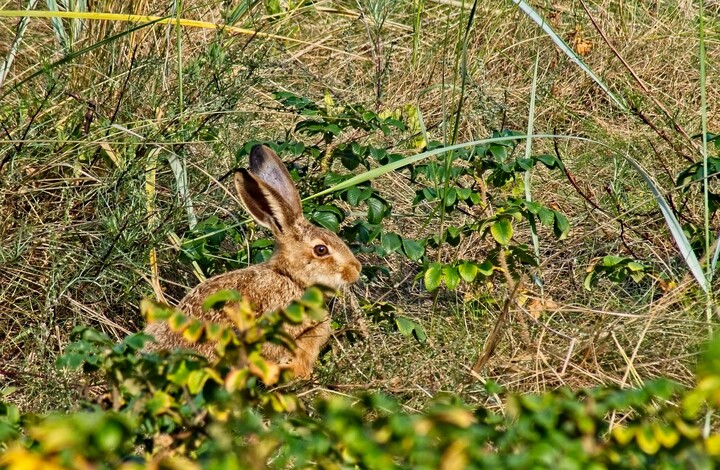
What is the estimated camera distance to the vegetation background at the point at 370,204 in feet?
13.4

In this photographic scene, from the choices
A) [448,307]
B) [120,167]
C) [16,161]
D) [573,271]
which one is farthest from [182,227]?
[573,271]

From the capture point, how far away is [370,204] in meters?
4.31

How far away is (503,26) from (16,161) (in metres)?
3.00

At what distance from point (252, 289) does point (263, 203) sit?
0.43 meters

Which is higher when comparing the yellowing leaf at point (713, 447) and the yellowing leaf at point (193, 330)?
the yellowing leaf at point (713, 447)

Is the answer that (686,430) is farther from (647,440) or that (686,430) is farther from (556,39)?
(556,39)

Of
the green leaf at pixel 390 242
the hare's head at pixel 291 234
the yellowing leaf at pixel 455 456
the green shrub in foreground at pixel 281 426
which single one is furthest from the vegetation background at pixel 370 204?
the yellowing leaf at pixel 455 456

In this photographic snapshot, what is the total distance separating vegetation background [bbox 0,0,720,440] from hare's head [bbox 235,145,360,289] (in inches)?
4.2

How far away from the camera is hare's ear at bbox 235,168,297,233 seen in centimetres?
445

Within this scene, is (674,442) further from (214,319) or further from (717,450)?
(214,319)

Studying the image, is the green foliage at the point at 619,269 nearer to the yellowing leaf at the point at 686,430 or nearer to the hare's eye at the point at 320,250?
the hare's eye at the point at 320,250

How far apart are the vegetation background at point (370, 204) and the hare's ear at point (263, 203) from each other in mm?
103

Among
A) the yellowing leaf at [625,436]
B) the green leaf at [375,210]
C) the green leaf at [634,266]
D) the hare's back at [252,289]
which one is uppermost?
the yellowing leaf at [625,436]

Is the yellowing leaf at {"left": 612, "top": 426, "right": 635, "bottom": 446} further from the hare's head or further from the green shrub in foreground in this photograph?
the hare's head
